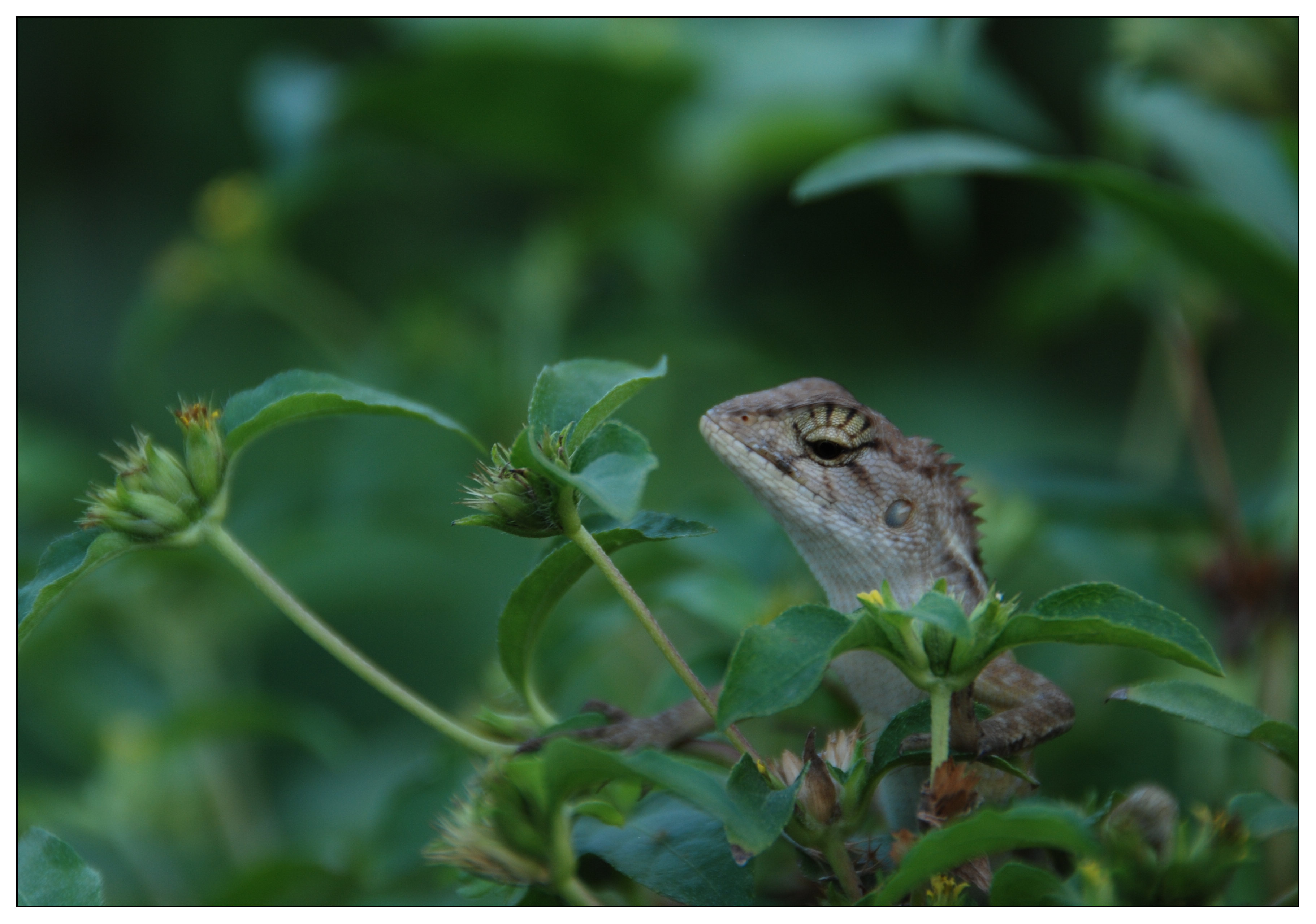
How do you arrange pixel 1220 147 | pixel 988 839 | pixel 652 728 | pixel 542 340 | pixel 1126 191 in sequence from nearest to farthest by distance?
pixel 988 839 → pixel 652 728 → pixel 1126 191 → pixel 1220 147 → pixel 542 340

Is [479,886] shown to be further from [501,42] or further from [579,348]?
[501,42]

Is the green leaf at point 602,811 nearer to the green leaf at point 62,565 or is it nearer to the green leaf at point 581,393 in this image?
the green leaf at point 581,393

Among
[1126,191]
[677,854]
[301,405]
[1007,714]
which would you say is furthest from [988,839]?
[1126,191]

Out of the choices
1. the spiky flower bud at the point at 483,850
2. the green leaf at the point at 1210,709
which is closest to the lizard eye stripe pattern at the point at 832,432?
the green leaf at the point at 1210,709

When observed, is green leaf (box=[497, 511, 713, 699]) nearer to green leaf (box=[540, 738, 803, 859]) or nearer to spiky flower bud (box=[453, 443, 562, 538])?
spiky flower bud (box=[453, 443, 562, 538])

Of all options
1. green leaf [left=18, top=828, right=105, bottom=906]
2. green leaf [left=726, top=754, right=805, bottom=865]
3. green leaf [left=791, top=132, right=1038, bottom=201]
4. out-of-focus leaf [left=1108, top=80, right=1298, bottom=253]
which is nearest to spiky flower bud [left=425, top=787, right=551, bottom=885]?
green leaf [left=726, top=754, right=805, bottom=865]

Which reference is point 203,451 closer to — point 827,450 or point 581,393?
point 581,393

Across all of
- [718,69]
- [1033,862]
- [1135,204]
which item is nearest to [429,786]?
[1033,862]

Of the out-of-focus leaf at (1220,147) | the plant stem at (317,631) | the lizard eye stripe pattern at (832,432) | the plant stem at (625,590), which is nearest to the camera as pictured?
the plant stem at (625,590)
